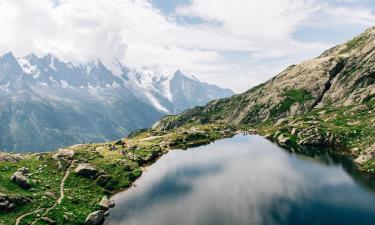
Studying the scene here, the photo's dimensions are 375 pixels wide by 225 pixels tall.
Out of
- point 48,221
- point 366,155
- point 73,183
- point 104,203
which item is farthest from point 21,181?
point 366,155

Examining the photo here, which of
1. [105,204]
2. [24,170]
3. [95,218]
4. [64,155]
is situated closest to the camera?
[95,218]

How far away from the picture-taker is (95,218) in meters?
→ 100

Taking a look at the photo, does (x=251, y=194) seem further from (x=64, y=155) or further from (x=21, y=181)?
(x=64, y=155)

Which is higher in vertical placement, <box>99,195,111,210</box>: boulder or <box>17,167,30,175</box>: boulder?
<box>17,167,30,175</box>: boulder

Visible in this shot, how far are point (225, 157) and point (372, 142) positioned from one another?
2614 inches

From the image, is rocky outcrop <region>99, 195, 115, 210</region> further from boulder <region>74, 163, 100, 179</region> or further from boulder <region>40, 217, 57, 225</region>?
boulder <region>74, 163, 100, 179</region>

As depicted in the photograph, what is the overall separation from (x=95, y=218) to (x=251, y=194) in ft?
159

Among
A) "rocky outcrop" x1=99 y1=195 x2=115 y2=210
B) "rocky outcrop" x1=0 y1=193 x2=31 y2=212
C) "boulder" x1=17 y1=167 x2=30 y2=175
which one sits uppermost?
"boulder" x1=17 y1=167 x2=30 y2=175

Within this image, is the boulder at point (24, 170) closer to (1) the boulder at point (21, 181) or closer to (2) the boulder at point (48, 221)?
(1) the boulder at point (21, 181)

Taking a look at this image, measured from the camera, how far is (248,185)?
126812 mm

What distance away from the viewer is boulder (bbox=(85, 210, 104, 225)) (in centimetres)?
9894

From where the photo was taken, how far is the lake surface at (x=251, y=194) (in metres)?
97.6

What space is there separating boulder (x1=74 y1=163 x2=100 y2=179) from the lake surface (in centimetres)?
1617

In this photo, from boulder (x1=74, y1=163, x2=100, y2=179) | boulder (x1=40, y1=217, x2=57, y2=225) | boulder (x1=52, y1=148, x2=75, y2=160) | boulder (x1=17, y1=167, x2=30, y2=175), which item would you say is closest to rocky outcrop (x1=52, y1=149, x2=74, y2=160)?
boulder (x1=52, y1=148, x2=75, y2=160)
